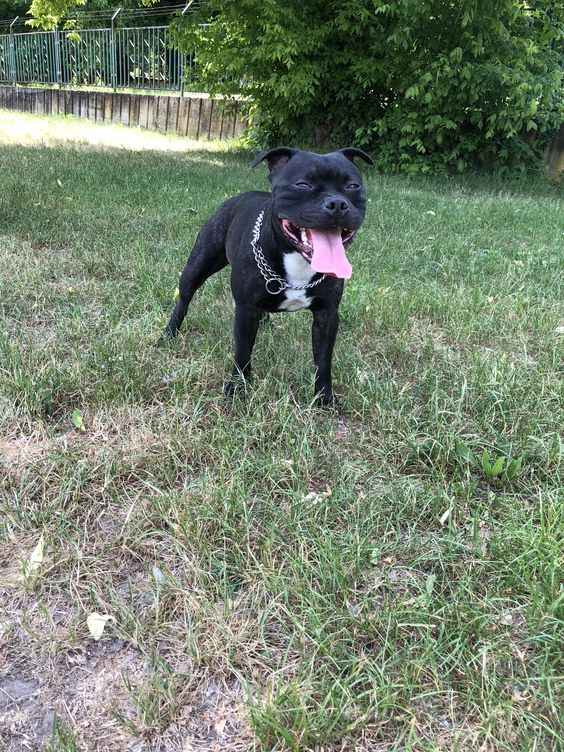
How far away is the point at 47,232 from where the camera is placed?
527 cm

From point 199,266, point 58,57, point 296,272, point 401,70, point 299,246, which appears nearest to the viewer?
point 299,246

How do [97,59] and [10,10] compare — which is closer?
[97,59]

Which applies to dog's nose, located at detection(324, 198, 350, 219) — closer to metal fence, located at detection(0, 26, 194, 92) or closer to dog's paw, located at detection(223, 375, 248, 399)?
dog's paw, located at detection(223, 375, 248, 399)

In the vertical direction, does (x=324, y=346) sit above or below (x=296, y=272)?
below

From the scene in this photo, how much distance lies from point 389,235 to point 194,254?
309 centimetres

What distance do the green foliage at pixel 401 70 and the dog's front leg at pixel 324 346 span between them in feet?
24.9

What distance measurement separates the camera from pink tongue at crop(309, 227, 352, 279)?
229 centimetres

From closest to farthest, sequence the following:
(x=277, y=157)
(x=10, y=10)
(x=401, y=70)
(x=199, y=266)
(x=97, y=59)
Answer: (x=277, y=157)
(x=199, y=266)
(x=401, y=70)
(x=97, y=59)
(x=10, y=10)

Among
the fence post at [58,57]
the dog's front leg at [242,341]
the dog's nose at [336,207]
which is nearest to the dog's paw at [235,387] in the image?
the dog's front leg at [242,341]

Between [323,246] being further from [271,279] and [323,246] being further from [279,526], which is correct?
[279,526]

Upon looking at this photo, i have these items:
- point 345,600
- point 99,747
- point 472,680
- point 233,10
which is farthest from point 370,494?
point 233,10

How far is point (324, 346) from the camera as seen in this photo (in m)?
2.76

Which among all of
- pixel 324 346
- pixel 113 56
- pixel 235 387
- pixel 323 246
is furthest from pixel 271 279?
pixel 113 56

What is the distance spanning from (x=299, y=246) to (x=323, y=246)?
0.40ft
